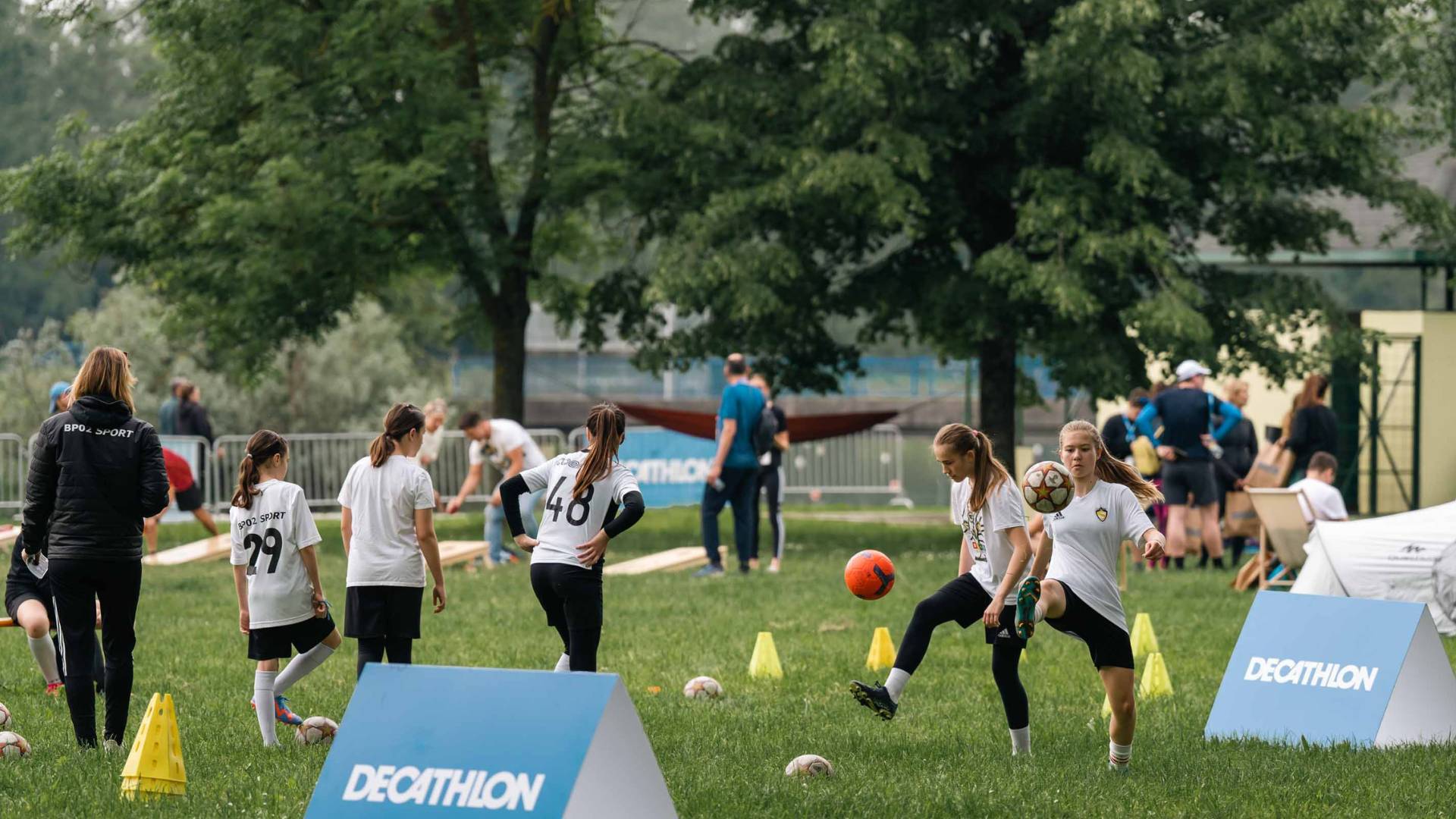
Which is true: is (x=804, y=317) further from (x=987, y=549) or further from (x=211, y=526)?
(x=987, y=549)

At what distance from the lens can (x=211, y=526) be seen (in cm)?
1795

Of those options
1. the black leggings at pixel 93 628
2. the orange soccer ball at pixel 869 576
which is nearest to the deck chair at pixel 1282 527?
the orange soccer ball at pixel 869 576

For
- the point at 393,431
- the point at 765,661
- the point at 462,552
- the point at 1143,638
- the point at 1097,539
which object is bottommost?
the point at 462,552

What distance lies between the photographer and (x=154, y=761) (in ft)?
21.9

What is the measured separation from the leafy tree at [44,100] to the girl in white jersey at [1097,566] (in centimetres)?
5737

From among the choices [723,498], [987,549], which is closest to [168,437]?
[723,498]

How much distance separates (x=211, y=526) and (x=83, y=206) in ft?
16.3

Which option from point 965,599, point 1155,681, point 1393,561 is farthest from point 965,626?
point 1393,561

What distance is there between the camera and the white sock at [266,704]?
7.82 metres

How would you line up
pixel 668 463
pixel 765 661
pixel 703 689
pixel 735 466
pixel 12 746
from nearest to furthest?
pixel 12 746 → pixel 703 689 → pixel 765 661 → pixel 735 466 → pixel 668 463

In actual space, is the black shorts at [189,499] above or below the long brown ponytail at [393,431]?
below

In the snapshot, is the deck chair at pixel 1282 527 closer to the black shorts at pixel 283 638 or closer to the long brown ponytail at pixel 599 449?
the long brown ponytail at pixel 599 449

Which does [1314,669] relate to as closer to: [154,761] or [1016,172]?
[154,761]

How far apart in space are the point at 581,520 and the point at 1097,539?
230cm
